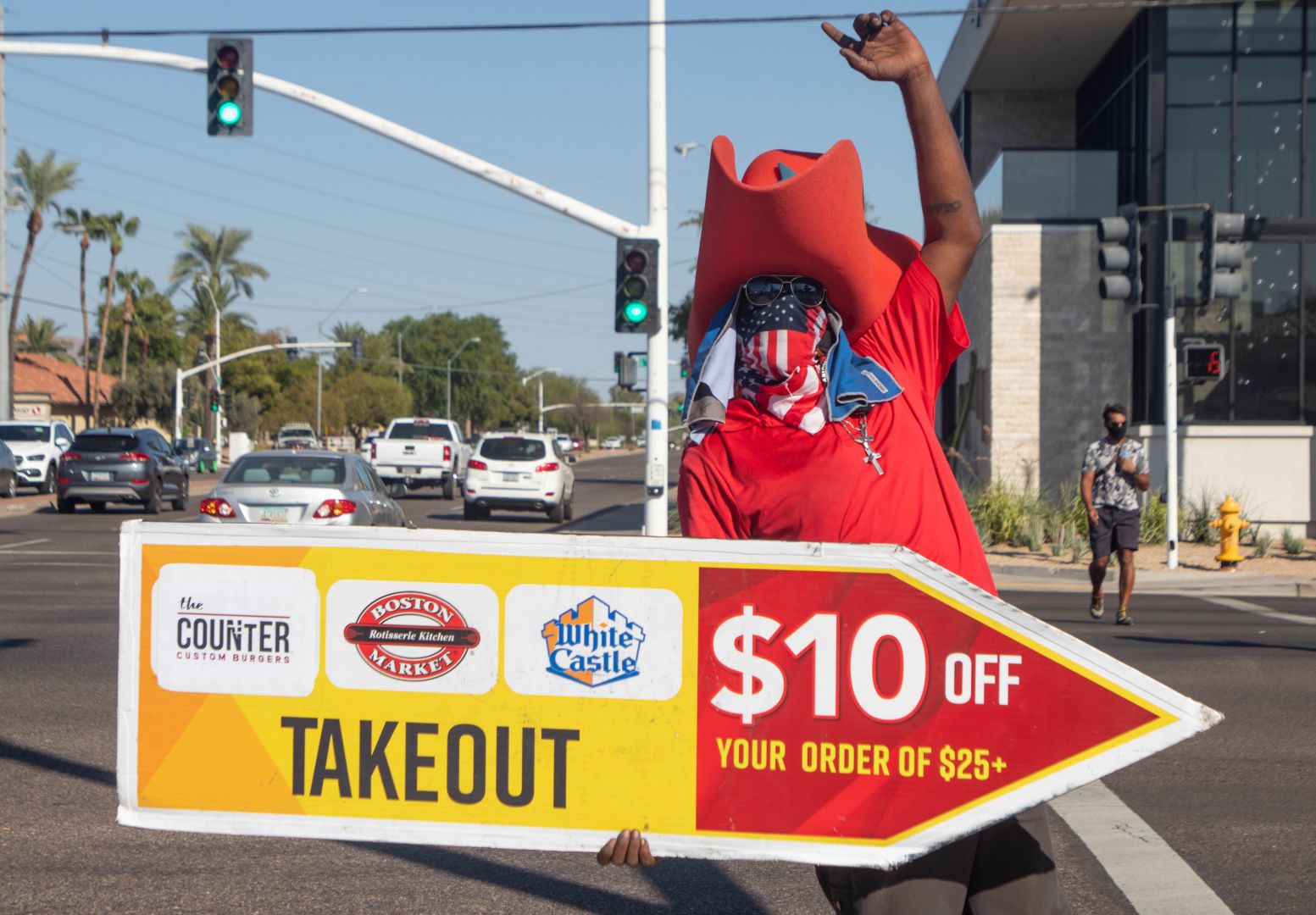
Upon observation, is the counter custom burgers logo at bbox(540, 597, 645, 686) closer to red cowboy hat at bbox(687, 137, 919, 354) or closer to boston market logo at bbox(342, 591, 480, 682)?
boston market logo at bbox(342, 591, 480, 682)

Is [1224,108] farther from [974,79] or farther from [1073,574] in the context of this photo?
[1073,574]

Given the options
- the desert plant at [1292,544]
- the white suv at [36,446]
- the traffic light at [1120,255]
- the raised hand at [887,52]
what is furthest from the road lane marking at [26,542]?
the raised hand at [887,52]

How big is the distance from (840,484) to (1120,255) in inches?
566

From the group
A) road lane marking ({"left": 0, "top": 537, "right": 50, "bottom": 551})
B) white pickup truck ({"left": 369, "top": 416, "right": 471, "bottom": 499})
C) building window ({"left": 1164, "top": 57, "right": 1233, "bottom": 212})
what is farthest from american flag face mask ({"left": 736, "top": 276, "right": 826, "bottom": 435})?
white pickup truck ({"left": 369, "top": 416, "right": 471, "bottom": 499})

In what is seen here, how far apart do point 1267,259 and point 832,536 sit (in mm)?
22289

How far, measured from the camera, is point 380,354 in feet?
354

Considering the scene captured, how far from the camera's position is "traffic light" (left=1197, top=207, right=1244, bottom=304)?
15.9m

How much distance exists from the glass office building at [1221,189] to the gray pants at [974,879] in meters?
19.9

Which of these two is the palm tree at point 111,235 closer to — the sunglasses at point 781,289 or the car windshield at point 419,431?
the car windshield at point 419,431

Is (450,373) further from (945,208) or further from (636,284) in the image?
(945,208)

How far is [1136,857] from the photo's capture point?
A: 518cm

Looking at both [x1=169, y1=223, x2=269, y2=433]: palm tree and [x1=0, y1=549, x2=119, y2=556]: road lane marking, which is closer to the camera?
[x1=0, y1=549, x2=119, y2=556]: road lane marking

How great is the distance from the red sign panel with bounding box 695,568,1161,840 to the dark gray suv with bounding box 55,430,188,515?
27331 mm

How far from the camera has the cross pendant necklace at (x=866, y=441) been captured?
9.09ft
